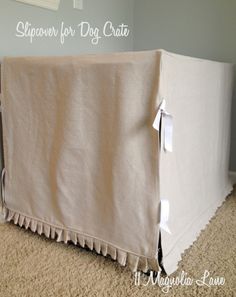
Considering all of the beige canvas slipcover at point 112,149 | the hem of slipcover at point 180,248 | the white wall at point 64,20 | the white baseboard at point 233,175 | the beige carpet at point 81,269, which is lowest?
the beige carpet at point 81,269

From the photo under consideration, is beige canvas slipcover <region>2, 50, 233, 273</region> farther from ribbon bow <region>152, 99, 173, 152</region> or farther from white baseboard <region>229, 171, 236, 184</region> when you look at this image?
white baseboard <region>229, 171, 236, 184</region>

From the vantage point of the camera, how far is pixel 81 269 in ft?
3.22

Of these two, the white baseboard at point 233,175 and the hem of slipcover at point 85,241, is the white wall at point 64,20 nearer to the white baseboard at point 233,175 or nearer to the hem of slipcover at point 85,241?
the hem of slipcover at point 85,241

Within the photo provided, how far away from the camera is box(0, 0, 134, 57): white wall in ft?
4.25

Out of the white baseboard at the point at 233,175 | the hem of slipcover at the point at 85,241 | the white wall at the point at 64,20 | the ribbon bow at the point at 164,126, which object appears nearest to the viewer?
the ribbon bow at the point at 164,126

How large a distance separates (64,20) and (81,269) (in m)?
1.21

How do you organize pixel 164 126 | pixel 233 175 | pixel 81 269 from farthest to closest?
pixel 233 175 < pixel 81 269 < pixel 164 126

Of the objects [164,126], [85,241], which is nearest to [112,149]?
[164,126]

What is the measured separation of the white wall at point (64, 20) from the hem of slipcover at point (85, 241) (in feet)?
2.28

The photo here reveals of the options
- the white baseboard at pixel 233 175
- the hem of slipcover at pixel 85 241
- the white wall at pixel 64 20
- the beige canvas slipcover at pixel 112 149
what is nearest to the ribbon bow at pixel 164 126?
the beige canvas slipcover at pixel 112 149

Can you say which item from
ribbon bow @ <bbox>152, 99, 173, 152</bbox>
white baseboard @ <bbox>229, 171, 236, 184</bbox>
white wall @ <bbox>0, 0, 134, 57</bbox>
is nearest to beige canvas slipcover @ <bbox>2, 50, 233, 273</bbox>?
ribbon bow @ <bbox>152, 99, 173, 152</bbox>

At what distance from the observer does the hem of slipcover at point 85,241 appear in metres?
0.93

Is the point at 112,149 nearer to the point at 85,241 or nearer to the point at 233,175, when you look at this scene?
the point at 85,241

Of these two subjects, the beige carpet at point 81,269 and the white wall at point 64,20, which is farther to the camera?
the white wall at point 64,20
